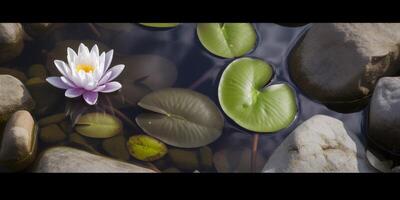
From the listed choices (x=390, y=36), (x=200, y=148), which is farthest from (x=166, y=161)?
(x=390, y=36)

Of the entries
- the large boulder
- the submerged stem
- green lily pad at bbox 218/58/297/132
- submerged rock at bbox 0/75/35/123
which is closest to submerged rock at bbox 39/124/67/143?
submerged rock at bbox 0/75/35/123

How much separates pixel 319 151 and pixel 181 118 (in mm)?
682

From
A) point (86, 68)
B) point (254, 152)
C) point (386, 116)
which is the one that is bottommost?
point (254, 152)

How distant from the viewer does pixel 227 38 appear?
297cm

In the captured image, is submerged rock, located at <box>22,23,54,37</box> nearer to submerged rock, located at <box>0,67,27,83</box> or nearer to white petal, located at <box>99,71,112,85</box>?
submerged rock, located at <box>0,67,27,83</box>

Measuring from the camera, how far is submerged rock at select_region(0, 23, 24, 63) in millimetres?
2900

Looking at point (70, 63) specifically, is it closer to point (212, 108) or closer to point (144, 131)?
point (144, 131)

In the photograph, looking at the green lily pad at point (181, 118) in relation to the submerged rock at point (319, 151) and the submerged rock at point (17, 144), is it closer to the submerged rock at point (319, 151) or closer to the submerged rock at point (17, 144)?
the submerged rock at point (319, 151)

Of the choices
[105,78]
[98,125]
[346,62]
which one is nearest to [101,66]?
[105,78]

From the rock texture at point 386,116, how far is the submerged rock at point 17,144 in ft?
5.36

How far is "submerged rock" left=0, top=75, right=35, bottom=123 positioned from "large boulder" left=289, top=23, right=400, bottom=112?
139 cm

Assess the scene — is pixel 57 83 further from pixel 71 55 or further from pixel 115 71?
pixel 115 71

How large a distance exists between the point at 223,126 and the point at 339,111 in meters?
0.63

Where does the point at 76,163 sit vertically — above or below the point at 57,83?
below
